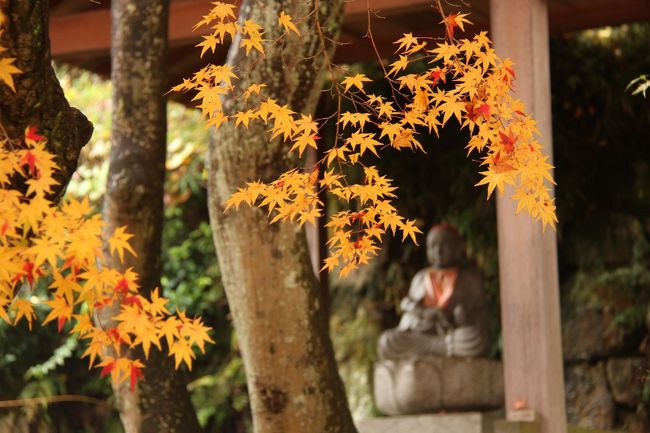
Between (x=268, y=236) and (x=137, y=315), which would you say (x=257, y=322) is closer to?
(x=268, y=236)

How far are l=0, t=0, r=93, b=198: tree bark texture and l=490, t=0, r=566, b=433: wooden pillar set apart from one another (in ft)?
10.0

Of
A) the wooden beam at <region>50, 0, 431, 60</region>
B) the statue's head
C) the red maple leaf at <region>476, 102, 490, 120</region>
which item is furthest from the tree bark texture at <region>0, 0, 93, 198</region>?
the statue's head

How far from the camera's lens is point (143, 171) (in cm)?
506

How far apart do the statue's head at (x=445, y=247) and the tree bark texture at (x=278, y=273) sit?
2612 mm

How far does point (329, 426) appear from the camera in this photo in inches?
185

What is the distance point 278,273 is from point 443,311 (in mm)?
2613

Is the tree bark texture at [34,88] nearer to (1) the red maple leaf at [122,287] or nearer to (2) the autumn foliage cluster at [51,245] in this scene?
(2) the autumn foliage cluster at [51,245]

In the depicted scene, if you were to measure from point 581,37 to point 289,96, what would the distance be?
4709 millimetres

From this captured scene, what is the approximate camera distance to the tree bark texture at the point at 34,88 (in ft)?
9.34

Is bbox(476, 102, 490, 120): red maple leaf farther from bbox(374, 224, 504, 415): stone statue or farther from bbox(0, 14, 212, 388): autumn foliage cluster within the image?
bbox(374, 224, 504, 415): stone statue

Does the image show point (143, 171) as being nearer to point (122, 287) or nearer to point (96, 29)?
point (122, 287)

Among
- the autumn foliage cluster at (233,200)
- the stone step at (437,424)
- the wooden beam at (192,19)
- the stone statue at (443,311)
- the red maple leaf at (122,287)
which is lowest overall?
the stone step at (437,424)

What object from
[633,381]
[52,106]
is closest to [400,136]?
[52,106]

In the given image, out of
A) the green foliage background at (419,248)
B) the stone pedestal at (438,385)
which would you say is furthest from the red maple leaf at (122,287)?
the green foliage background at (419,248)
